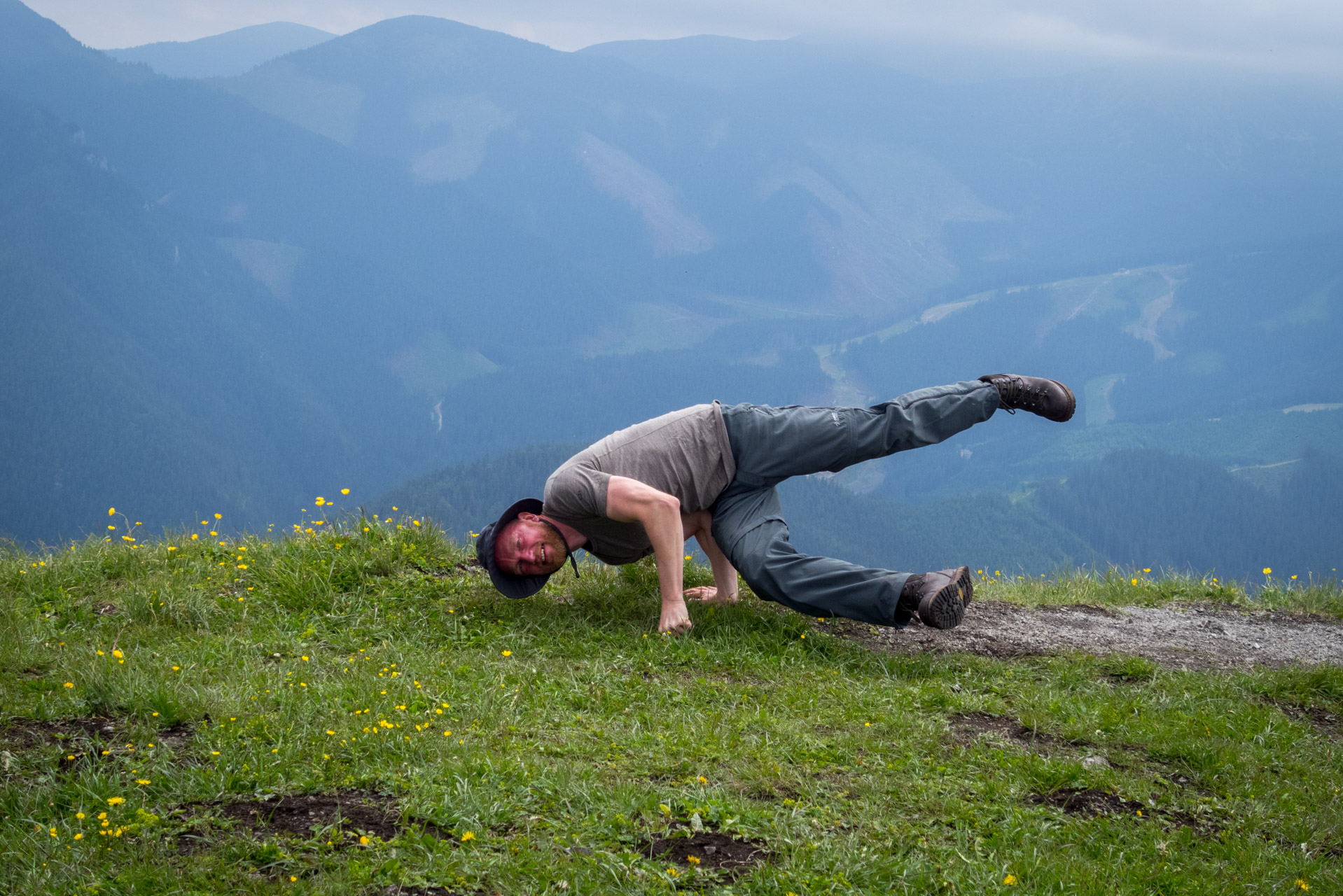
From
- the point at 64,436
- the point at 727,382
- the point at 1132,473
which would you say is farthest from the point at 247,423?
the point at 1132,473

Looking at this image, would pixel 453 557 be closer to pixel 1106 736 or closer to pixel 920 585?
pixel 920 585

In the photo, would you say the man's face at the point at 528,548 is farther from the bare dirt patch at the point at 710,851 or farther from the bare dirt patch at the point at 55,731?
the bare dirt patch at the point at 710,851

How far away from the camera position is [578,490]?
5.55 m

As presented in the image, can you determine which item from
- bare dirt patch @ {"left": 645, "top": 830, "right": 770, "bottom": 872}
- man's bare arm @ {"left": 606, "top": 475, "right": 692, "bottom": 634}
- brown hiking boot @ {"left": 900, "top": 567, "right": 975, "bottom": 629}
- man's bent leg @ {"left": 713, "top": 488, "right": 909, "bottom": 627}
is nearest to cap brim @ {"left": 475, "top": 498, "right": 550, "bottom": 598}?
man's bare arm @ {"left": 606, "top": 475, "right": 692, "bottom": 634}

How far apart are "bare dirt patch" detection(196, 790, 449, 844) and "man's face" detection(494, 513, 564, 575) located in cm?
234

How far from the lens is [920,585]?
524cm

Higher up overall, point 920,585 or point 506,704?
point 920,585

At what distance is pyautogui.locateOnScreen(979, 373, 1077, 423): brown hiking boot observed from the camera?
247 inches

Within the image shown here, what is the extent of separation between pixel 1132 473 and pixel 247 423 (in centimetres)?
14829

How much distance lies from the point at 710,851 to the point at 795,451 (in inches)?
122

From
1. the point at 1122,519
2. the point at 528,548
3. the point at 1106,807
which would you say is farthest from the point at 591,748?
the point at 1122,519

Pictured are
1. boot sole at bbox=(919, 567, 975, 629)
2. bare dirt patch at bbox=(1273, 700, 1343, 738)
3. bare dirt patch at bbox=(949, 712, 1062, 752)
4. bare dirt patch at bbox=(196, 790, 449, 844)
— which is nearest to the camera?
bare dirt patch at bbox=(196, 790, 449, 844)

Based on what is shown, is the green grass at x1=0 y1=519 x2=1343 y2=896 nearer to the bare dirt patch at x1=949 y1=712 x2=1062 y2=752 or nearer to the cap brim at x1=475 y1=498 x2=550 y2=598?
the bare dirt patch at x1=949 y1=712 x2=1062 y2=752

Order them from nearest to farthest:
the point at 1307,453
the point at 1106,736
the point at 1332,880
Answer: the point at 1332,880 → the point at 1106,736 → the point at 1307,453
